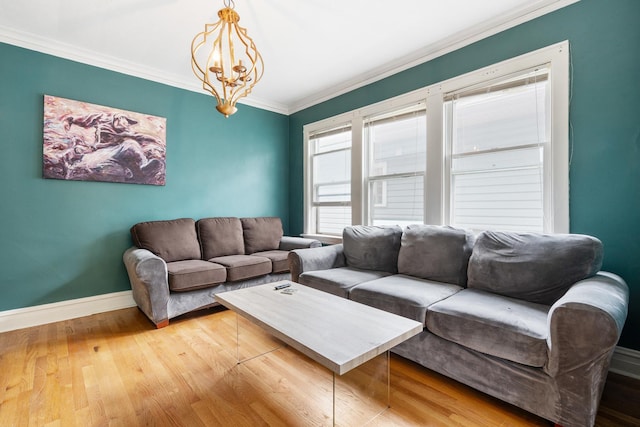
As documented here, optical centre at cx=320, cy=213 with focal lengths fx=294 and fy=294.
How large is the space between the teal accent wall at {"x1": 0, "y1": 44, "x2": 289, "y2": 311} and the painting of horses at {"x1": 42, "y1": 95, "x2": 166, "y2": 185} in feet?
0.27

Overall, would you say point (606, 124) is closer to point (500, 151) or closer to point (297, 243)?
point (500, 151)

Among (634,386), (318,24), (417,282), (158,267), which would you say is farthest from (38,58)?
(634,386)

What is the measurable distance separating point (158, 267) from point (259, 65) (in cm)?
233

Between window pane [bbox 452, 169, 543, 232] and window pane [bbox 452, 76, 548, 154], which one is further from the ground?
window pane [bbox 452, 76, 548, 154]

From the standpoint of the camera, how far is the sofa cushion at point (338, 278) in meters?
2.38

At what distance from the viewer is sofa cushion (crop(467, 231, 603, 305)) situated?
70.9 inches

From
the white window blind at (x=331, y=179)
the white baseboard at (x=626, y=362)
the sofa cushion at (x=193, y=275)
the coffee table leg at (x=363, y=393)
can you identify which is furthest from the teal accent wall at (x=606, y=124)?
the sofa cushion at (x=193, y=275)

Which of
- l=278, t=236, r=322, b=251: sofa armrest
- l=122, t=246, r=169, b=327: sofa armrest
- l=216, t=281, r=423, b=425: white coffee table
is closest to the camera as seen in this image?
l=216, t=281, r=423, b=425: white coffee table

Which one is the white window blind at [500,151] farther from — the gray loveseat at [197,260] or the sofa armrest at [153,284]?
the sofa armrest at [153,284]

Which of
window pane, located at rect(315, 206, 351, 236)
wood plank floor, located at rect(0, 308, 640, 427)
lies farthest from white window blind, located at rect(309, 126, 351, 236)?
wood plank floor, located at rect(0, 308, 640, 427)

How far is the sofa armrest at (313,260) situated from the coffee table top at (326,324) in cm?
71

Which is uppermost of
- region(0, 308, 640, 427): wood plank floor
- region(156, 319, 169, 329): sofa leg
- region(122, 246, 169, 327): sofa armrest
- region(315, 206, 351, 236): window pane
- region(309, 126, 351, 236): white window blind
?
region(309, 126, 351, 236): white window blind

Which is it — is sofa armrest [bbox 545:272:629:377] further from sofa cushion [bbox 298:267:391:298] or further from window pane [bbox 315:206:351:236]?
window pane [bbox 315:206:351:236]

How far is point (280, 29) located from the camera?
258cm
